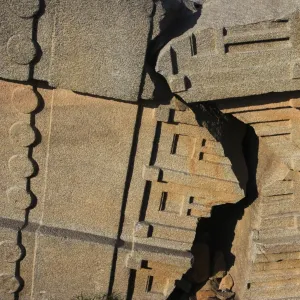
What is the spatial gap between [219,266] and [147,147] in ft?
4.80

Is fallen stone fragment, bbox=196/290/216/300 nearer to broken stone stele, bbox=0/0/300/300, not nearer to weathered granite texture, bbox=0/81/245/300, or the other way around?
broken stone stele, bbox=0/0/300/300

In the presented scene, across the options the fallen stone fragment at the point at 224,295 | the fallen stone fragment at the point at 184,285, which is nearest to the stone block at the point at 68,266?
the fallen stone fragment at the point at 184,285

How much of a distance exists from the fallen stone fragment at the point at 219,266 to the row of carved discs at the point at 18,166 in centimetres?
158

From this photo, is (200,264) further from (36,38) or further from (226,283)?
(36,38)

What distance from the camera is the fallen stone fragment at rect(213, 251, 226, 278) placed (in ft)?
14.4

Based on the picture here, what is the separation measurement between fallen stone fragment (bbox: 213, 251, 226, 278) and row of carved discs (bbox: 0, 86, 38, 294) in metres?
1.58

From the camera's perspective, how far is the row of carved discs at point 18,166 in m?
3.29

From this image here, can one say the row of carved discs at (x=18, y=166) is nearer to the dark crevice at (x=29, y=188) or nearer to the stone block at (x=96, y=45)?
the dark crevice at (x=29, y=188)

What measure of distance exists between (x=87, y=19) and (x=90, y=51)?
178mm

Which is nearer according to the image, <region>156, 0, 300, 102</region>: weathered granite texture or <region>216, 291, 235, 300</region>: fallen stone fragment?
<region>156, 0, 300, 102</region>: weathered granite texture

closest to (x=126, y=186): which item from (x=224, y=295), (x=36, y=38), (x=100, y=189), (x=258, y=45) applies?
(x=100, y=189)

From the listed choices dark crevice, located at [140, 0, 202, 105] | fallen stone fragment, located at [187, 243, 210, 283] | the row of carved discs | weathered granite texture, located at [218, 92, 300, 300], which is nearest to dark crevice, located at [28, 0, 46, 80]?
the row of carved discs

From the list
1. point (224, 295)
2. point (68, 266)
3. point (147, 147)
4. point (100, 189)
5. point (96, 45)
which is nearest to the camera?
point (96, 45)

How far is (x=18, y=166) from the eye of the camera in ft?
11.5
